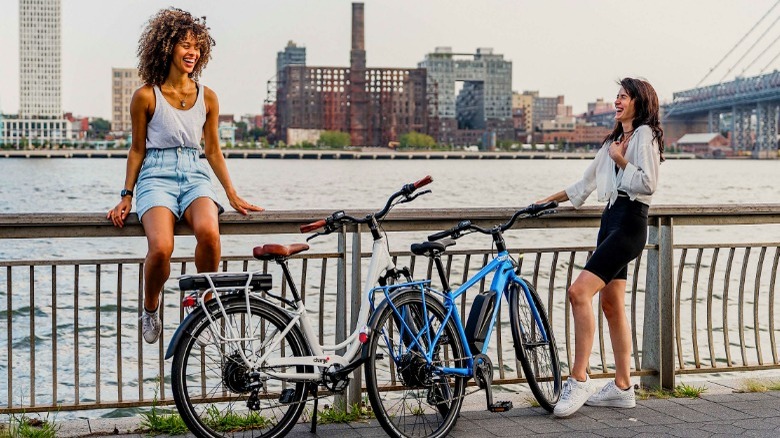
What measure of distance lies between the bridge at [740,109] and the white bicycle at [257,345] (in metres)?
131

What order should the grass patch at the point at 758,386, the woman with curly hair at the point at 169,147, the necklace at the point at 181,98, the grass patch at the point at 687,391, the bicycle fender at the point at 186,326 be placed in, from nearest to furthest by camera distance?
the bicycle fender at the point at 186,326
the woman with curly hair at the point at 169,147
the necklace at the point at 181,98
the grass patch at the point at 687,391
the grass patch at the point at 758,386

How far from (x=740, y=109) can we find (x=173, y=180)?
487ft

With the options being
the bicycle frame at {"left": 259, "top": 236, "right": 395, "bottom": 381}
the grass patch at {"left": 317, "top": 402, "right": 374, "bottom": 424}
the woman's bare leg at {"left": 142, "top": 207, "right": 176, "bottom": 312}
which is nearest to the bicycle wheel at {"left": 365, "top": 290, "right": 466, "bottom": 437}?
the bicycle frame at {"left": 259, "top": 236, "right": 395, "bottom": 381}

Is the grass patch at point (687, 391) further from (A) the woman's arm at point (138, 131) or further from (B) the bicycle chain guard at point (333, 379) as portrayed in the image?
(A) the woman's arm at point (138, 131)

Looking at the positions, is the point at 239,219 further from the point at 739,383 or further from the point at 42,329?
the point at 42,329

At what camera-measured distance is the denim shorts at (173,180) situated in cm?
550

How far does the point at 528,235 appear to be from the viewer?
43.6 metres

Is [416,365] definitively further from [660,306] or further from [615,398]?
[660,306]

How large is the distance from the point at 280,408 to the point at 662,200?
56.4 metres

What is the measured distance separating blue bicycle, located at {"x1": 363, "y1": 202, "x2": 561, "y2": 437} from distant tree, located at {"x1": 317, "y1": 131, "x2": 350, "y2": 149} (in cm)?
18792

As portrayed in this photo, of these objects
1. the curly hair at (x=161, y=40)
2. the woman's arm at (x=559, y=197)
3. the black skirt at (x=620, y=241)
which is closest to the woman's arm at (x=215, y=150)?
the curly hair at (x=161, y=40)

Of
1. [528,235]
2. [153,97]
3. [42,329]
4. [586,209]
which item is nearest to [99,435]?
[153,97]

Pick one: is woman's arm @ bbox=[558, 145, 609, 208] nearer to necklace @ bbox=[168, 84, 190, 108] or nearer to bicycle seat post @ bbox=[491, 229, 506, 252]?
bicycle seat post @ bbox=[491, 229, 506, 252]

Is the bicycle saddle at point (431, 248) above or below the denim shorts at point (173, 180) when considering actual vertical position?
below
